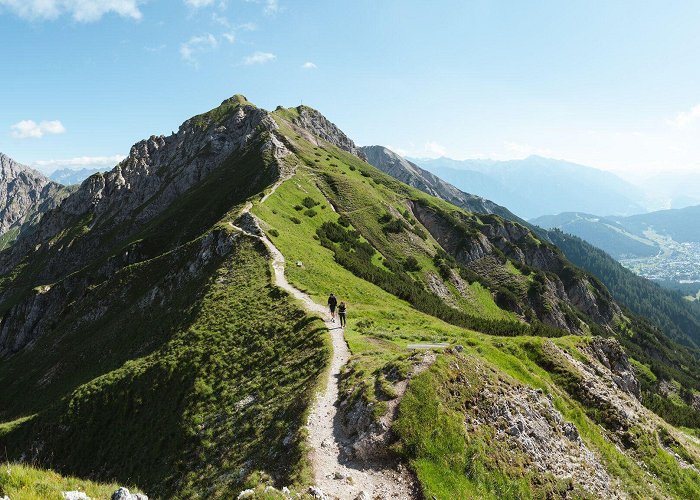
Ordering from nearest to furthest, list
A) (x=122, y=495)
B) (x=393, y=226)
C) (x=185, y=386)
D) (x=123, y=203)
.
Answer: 1. (x=122, y=495)
2. (x=185, y=386)
3. (x=393, y=226)
4. (x=123, y=203)

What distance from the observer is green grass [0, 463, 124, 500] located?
9094 mm

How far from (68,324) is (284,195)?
4340cm

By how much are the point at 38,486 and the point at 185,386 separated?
20.6 m

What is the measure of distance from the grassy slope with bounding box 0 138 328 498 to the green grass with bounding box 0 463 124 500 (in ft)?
23.2

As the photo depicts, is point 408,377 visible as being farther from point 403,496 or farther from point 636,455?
point 636,455

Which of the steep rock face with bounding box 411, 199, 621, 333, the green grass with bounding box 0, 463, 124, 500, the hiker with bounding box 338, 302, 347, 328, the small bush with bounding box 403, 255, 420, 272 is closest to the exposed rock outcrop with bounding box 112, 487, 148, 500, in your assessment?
the green grass with bounding box 0, 463, 124, 500

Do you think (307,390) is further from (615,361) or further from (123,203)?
(123,203)

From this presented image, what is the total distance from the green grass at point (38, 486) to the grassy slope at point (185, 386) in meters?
7.07

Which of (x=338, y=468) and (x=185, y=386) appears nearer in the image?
(x=338, y=468)

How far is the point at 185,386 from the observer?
29.2 meters

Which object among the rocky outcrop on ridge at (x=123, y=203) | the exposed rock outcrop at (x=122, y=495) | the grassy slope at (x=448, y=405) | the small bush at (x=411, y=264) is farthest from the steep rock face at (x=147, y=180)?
the exposed rock outcrop at (x=122, y=495)

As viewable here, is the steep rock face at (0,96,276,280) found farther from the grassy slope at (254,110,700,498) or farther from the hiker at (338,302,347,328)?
the hiker at (338,302,347,328)

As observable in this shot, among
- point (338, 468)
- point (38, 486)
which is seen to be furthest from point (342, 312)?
point (38, 486)

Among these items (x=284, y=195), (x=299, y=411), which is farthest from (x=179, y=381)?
(x=284, y=195)
